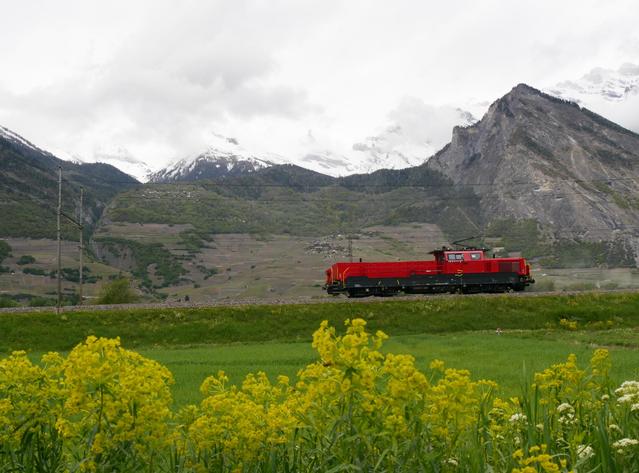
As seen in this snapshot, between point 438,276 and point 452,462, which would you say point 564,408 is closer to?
point 452,462

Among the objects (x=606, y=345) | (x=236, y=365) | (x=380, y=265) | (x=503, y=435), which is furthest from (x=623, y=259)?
(x=503, y=435)

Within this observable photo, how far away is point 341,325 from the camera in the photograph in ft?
135

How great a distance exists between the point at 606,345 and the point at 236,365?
19.5 metres

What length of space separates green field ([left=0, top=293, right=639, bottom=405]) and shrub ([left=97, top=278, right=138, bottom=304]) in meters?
30.6

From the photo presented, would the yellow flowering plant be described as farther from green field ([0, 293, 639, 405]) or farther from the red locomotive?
the red locomotive

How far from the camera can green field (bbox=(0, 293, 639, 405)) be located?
30.5 m

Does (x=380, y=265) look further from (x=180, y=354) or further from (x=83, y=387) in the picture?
(x=83, y=387)

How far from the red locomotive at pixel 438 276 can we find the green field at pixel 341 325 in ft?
22.1

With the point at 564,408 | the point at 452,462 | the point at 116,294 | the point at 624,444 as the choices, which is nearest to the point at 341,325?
the point at 564,408

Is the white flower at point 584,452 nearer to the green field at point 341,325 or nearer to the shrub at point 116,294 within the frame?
the green field at point 341,325

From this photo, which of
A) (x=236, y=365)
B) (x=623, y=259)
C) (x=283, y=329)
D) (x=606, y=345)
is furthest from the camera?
(x=623, y=259)

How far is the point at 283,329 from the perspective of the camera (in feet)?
135

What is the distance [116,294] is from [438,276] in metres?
40.7

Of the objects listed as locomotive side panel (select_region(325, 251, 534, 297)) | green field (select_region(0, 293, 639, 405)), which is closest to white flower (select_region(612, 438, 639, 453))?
green field (select_region(0, 293, 639, 405))
